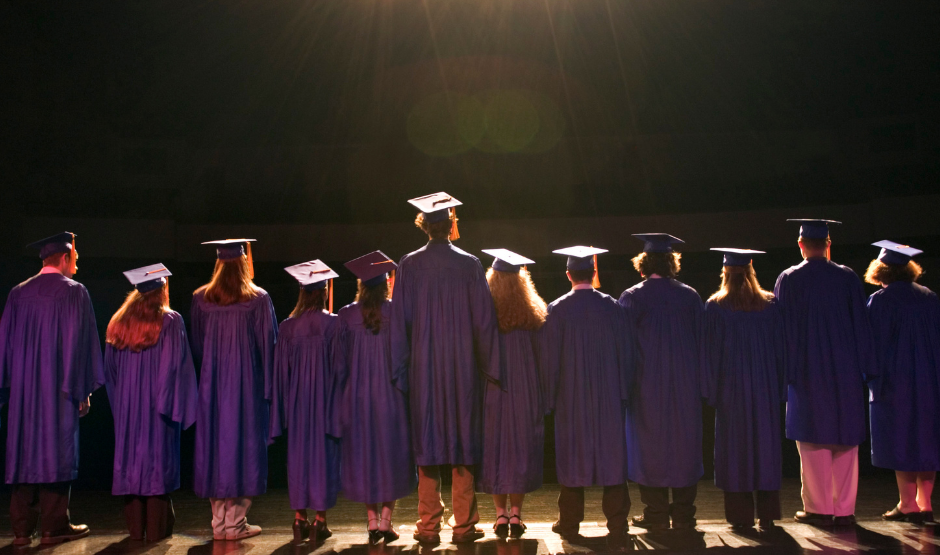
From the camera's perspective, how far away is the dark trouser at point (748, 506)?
4.18 meters

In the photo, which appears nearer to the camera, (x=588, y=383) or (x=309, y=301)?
(x=588, y=383)

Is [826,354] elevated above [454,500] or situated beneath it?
elevated above

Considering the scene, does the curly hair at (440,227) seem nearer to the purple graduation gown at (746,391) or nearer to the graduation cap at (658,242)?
the graduation cap at (658,242)

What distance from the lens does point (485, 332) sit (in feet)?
13.3

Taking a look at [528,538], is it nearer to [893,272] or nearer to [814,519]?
[814,519]

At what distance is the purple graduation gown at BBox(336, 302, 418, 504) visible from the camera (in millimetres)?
3977

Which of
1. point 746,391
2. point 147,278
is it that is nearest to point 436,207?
point 147,278

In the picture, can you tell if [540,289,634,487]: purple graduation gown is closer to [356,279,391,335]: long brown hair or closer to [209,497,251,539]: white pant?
[356,279,391,335]: long brown hair

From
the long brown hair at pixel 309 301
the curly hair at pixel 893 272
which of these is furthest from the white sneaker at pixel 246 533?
the curly hair at pixel 893 272

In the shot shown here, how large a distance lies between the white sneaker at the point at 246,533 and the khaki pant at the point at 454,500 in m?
1.06

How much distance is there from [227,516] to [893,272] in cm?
456

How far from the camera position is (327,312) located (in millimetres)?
4305

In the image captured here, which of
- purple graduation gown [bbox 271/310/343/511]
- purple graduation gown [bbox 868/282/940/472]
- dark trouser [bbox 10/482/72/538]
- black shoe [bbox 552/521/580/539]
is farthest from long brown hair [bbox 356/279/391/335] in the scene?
purple graduation gown [bbox 868/282/940/472]

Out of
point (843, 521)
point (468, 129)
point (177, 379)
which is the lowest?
point (843, 521)
